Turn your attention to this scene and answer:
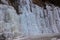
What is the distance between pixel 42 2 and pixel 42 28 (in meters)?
1.91

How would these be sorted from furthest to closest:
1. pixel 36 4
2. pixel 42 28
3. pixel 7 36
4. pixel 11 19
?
pixel 36 4 → pixel 42 28 → pixel 11 19 → pixel 7 36

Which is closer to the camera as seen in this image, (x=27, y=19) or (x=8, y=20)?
(x=8, y=20)

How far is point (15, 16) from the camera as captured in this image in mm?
7664

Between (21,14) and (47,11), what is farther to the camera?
(47,11)

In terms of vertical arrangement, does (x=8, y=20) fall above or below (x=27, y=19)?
above

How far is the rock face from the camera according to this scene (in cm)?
702

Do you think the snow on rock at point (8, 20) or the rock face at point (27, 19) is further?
the rock face at point (27, 19)

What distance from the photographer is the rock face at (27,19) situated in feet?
23.0

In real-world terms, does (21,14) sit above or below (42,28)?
above

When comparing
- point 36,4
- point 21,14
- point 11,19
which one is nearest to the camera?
point 11,19

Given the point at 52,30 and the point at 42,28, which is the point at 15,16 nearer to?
the point at 42,28

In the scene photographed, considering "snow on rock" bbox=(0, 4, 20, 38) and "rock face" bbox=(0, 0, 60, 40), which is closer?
"snow on rock" bbox=(0, 4, 20, 38)

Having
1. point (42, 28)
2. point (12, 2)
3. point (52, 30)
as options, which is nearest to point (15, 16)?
point (12, 2)

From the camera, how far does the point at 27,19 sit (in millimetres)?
8375
